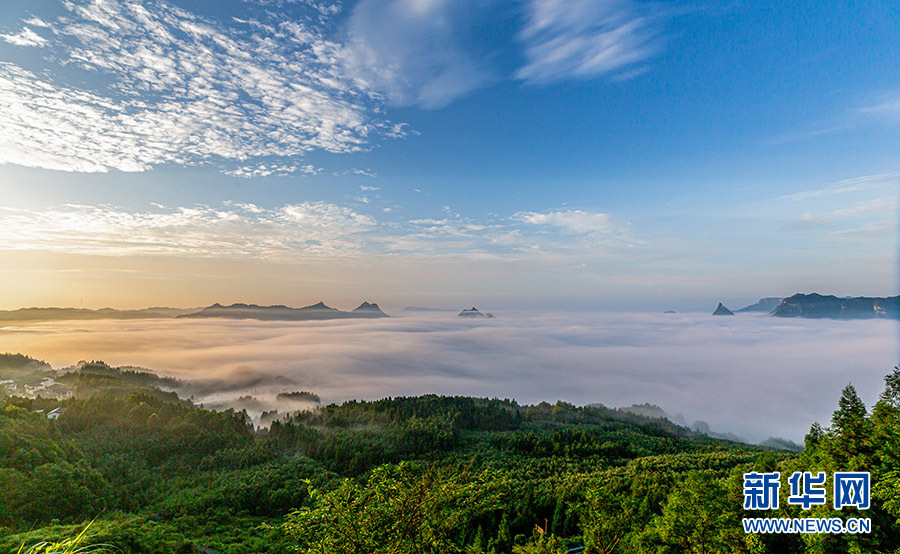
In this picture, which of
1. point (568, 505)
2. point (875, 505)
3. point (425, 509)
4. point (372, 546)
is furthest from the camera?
point (568, 505)

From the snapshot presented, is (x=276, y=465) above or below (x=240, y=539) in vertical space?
Answer: below

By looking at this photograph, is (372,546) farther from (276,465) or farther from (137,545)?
(276,465)

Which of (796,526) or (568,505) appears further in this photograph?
(568,505)

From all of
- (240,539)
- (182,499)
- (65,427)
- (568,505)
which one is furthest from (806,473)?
(65,427)

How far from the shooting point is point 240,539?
65312mm

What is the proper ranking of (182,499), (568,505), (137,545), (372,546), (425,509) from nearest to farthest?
1. (372,546)
2. (425,509)
3. (137,545)
4. (568,505)
5. (182,499)

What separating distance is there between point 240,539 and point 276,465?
48.1m

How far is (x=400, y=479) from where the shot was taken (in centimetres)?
1318

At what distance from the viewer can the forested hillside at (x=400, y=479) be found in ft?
41.9

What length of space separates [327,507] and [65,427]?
15596cm

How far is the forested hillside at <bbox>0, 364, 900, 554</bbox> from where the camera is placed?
12.8m

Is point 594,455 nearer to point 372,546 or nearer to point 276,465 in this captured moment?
point 276,465

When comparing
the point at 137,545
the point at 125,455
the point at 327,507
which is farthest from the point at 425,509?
the point at 125,455

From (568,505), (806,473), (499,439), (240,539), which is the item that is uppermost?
(806,473)
